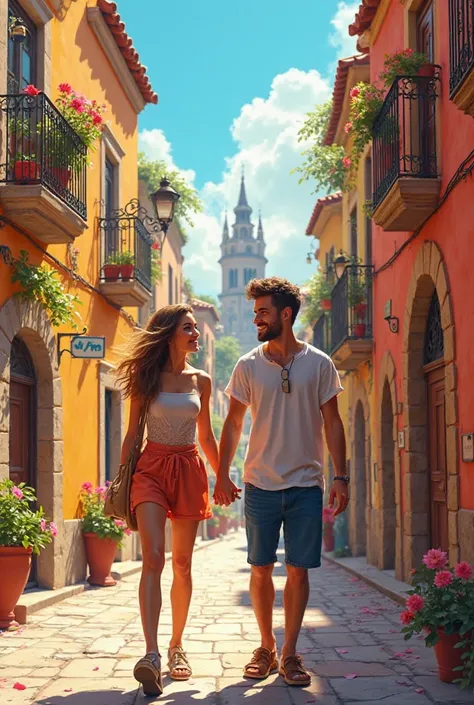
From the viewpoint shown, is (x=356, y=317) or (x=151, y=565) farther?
(x=356, y=317)

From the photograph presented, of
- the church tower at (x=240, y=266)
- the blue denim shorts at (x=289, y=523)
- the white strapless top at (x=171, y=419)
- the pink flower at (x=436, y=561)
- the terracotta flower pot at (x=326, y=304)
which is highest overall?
the church tower at (x=240, y=266)

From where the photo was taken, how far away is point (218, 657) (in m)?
6.59

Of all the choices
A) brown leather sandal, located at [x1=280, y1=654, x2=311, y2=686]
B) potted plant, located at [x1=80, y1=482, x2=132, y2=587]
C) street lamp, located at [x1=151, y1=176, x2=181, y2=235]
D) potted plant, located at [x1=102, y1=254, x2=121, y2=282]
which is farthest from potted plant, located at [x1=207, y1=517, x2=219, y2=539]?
brown leather sandal, located at [x1=280, y1=654, x2=311, y2=686]

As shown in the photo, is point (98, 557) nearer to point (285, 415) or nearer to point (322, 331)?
point (285, 415)

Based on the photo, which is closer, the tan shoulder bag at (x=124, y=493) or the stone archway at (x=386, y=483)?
the tan shoulder bag at (x=124, y=493)

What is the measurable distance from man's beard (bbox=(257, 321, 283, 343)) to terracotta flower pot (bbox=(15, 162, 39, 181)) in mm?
4605

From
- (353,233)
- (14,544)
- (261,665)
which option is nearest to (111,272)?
(353,233)

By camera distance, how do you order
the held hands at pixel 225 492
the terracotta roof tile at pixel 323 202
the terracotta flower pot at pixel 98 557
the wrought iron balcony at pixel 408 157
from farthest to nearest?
the terracotta roof tile at pixel 323 202 < the terracotta flower pot at pixel 98 557 < the wrought iron balcony at pixel 408 157 < the held hands at pixel 225 492

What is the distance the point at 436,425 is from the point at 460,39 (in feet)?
14.3

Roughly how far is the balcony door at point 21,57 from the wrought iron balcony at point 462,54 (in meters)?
4.52

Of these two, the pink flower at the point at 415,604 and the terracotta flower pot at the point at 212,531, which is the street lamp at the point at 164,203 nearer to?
the pink flower at the point at 415,604

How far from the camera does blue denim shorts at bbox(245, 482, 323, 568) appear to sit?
567cm

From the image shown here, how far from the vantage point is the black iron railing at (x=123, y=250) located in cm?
1452

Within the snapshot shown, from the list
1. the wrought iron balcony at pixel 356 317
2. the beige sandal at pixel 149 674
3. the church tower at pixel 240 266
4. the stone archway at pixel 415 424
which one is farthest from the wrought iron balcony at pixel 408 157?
the church tower at pixel 240 266
